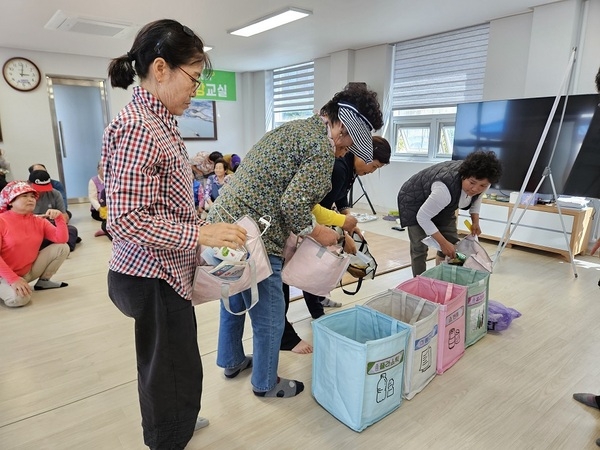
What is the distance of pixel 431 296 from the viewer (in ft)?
6.95

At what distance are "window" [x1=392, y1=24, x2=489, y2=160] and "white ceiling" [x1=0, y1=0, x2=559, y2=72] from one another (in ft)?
0.77

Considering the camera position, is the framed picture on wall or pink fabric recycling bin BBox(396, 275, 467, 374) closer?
pink fabric recycling bin BBox(396, 275, 467, 374)

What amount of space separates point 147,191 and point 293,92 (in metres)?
7.11

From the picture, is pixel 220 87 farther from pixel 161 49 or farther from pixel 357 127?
pixel 161 49

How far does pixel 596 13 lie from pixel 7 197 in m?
5.32

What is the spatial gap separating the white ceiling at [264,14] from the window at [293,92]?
1062 mm

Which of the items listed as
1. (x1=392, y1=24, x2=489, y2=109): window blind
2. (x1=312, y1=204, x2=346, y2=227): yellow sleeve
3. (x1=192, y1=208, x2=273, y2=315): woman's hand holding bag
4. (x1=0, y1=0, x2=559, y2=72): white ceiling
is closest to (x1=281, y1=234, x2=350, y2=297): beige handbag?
(x1=312, y1=204, x2=346, y2=227): yellow sleeve

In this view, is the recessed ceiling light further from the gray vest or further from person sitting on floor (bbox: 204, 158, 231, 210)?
the gray vest

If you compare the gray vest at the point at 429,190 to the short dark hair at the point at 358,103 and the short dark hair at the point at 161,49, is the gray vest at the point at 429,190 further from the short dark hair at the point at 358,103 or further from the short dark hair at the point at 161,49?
the short dark hair at the point at 161,49

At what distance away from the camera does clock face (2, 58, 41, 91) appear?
19.2 feet

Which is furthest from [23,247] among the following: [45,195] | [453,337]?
[453,337]

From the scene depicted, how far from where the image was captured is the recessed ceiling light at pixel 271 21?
4174 millimetres

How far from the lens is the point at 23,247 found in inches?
111

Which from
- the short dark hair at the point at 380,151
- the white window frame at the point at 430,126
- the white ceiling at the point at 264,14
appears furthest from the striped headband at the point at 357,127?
the white window frame at the point at 430,126
